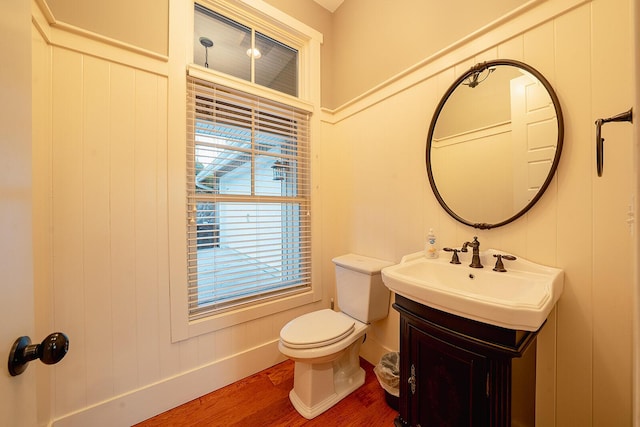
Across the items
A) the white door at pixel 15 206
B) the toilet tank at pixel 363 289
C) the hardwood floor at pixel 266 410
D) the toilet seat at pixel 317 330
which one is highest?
the white door at pixel 15 206

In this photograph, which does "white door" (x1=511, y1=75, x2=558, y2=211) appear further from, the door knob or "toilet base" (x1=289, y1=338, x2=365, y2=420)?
the door knob

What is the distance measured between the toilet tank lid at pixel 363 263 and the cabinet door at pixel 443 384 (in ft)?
1.68

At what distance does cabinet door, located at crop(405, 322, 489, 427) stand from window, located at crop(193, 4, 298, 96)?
1.96 metres

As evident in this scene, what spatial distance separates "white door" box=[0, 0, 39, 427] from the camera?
0.42m

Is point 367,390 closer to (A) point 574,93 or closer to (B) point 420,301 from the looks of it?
(B) point 420,301

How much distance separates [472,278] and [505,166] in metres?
0.58

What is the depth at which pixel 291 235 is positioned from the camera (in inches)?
77.8

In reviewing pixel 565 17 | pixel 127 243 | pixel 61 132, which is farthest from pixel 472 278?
pixel 61 132

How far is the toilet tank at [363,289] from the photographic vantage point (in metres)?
1.58

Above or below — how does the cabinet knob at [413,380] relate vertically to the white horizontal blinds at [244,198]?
below

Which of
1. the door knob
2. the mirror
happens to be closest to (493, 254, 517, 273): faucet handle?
the mirror

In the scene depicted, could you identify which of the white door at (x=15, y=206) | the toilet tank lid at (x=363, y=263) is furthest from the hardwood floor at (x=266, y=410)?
the white door at (x=15, y=206)

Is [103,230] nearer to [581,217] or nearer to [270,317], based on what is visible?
[270,317]

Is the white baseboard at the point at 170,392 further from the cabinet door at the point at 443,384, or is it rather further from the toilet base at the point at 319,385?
the cabinet door at the point at 443,384
